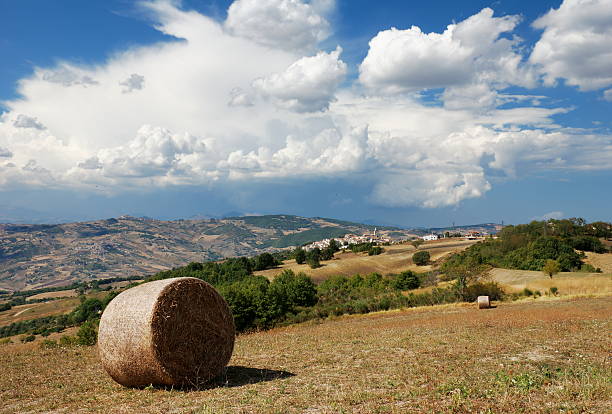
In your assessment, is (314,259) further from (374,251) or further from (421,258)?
(421,258)

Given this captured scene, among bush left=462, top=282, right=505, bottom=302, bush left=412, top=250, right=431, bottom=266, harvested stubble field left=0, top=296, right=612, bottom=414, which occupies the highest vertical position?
harvested stubble field left=0, top=296, right=612, bottom=414

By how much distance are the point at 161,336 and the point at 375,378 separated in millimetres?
6425

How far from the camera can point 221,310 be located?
14.8 m

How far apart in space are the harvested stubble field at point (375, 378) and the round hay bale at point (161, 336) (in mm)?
613

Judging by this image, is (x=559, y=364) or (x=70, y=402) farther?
(x=559, y=364)

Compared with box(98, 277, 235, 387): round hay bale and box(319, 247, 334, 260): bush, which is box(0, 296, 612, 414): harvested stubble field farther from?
box(319, 247, 334, 260): bush

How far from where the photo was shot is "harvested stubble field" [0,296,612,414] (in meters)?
9.70

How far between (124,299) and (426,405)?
30.7ft

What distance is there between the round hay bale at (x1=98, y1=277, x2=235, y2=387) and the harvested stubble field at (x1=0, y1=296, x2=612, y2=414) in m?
0.61

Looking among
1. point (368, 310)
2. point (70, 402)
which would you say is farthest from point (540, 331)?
point (368, 310)

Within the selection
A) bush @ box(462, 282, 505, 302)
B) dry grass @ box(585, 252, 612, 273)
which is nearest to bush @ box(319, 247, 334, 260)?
dry grass @ box(585, 252, 612, 273)

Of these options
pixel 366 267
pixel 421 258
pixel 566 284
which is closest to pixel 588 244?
pixel 421 258

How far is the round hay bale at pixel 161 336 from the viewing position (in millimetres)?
12656

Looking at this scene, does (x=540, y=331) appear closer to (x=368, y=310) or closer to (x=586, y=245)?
(x=368, y=310)
